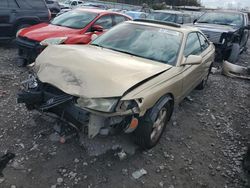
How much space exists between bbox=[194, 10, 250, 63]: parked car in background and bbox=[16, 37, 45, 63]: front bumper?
5.56 m

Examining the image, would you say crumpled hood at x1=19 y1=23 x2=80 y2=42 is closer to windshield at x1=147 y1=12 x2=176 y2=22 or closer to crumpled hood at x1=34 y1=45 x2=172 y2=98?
crumpled hood at x1=34 y1=45 x2=172 y2=98

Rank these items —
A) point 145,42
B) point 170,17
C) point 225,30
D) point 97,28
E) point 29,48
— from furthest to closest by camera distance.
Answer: point 170,17 < point 225,30 < point 97,28 < point 29,48 < point 145,42

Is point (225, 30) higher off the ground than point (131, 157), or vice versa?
point (225, 30)

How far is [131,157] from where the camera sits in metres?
3.31

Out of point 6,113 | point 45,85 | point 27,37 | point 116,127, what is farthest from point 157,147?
point 27,37

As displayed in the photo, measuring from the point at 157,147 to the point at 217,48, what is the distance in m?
6.20

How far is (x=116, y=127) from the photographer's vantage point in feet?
9.63

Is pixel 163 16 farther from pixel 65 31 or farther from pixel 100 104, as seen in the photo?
pixel 100 104

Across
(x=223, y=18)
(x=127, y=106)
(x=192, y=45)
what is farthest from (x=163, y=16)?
(x=127, y=106)

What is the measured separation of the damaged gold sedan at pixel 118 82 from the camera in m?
2.79

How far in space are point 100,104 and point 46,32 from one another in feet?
14.0

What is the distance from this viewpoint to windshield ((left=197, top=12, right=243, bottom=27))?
959 cm

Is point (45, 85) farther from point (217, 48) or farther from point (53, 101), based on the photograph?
point (217, 48)

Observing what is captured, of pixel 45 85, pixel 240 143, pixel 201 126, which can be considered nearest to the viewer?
pixel 45 85
